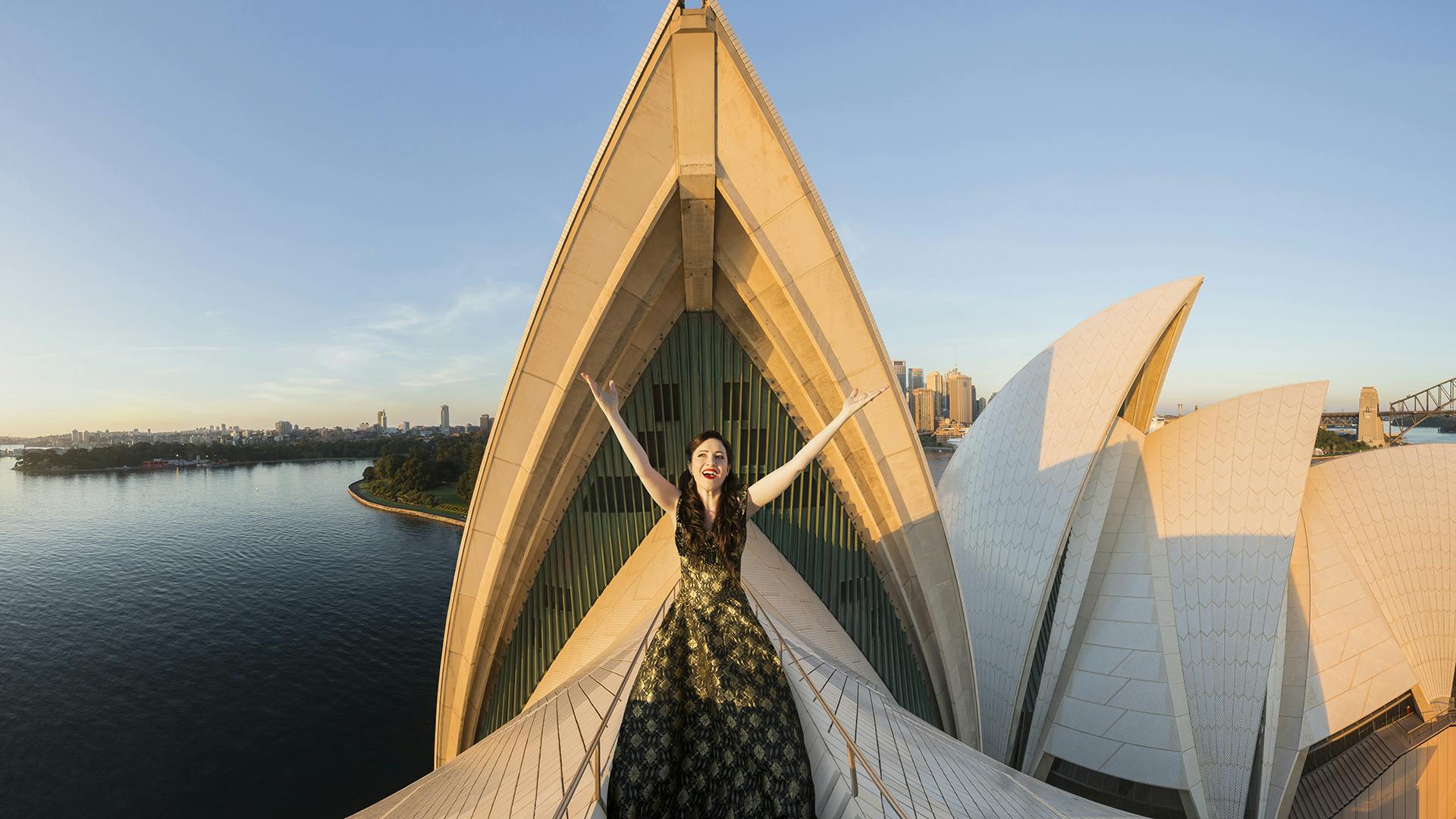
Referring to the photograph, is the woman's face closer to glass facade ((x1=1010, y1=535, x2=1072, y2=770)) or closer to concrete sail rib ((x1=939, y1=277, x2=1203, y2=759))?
concrete sail rib ((x1=939, y1=277, x2=1203, y2=759))

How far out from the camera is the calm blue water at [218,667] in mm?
17031

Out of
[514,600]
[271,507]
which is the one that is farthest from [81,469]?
[514,600]

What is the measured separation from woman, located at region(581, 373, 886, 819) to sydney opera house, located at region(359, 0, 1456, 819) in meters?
0.30

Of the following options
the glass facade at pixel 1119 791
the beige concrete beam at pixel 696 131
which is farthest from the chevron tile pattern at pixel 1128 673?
the beige concrete beam at pixel 696 131

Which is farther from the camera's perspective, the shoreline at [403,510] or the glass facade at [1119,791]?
the shoreline at [403,510]

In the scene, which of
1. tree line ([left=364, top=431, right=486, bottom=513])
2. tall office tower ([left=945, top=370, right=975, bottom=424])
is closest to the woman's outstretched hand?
tree line ([left=364, top=431, right=486, bottom=513])

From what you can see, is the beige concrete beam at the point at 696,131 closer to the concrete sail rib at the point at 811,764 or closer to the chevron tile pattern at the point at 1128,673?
the concrete sail rib at the point at 811,764

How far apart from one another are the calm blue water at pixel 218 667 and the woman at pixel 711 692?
19.2 metres

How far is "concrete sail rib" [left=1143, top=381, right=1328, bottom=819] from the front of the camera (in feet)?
37.2

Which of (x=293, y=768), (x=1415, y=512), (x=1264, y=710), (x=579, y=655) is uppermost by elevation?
(x=1415, y=512)

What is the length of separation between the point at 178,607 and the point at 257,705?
16808 mm

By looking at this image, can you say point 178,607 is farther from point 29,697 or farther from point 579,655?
point 579,655

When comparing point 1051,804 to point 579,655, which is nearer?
point 1051,804

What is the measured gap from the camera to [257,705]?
21.1m
